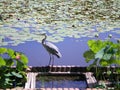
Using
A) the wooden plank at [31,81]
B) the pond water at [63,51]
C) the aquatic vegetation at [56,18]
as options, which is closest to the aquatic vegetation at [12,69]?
the wooden plank at [31,81]

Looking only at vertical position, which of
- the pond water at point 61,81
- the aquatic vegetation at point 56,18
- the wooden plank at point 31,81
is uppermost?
the aquatic vegetation at point 56,18

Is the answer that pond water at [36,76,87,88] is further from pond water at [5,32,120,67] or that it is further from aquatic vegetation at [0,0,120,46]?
aquatic vegetation at [0,0,120,46]

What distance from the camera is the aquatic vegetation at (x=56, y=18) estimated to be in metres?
9.74

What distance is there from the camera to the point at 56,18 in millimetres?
11828

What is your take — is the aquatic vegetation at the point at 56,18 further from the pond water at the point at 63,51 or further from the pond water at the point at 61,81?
the pond water at the point at 61,81

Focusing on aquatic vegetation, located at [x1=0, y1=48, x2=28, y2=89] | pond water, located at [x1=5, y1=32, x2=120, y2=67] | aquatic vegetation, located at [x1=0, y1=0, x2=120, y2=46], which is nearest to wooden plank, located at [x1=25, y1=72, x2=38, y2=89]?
aquatic vegetation, located at [x1=0, y1=48, x2=28, y2=89]

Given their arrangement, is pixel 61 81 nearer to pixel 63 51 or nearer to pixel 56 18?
pixel 63 51

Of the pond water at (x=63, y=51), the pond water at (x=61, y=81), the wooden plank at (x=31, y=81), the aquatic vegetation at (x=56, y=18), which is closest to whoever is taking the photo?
the wooden plank at (x=31, y=81)

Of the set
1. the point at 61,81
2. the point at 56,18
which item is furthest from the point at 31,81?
the point at 56,18

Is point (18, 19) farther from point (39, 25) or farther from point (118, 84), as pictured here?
point (118, 84)

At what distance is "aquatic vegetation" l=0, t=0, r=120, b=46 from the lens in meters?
9.74

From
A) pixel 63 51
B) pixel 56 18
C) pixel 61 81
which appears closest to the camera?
pixel 61 81

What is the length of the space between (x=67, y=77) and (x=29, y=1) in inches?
364

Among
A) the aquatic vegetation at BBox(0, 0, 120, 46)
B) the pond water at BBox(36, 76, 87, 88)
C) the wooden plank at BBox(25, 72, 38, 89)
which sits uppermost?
the aquatic vegetation at BBox(0, 0, 120, 46)
